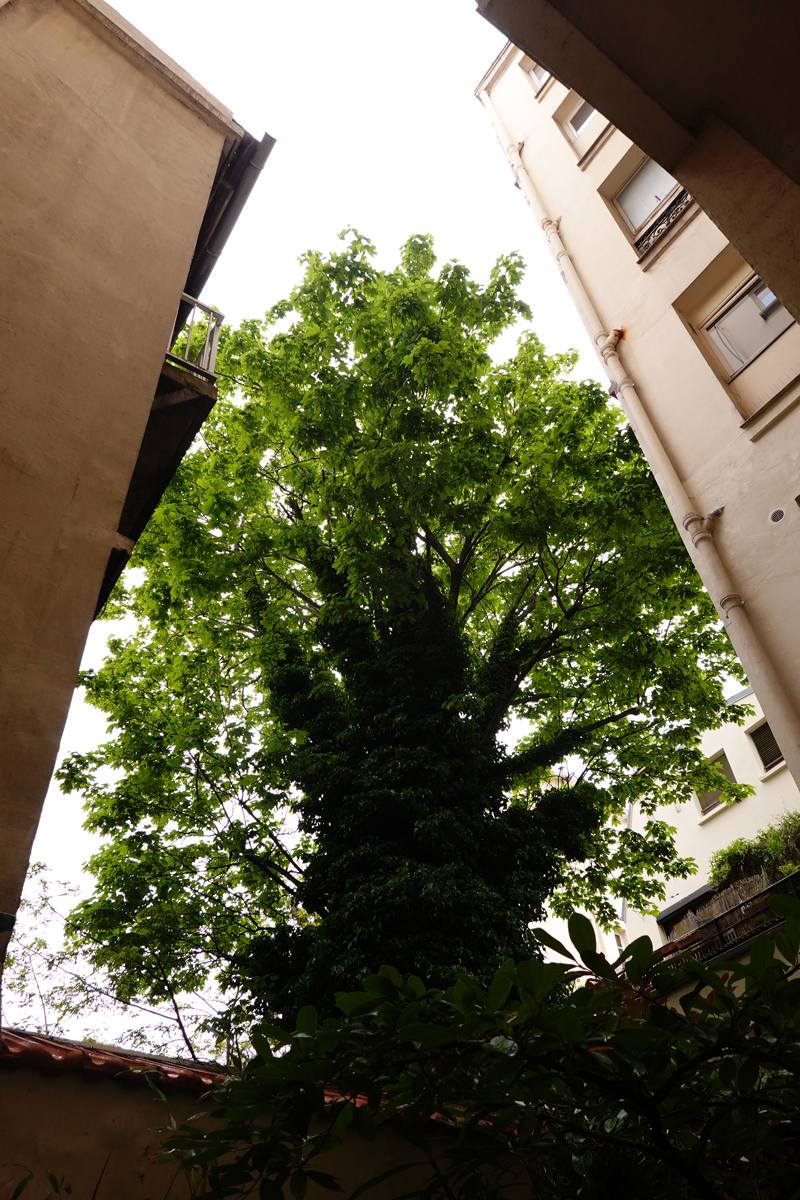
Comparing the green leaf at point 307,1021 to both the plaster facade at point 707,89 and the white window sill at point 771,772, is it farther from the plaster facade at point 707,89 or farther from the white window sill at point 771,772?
the white window sill at point 771,772

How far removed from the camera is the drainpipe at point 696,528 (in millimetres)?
7555

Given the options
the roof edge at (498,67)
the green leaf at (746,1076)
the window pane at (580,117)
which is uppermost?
the roof edge at (498,67)

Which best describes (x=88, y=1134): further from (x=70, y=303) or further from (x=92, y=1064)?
(x=70, y=303)

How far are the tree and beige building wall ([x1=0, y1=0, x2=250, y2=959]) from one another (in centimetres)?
417

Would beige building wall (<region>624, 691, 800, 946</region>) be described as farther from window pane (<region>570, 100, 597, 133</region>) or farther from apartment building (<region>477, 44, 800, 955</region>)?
window pane (<region>570, 100, 597, 133</region>)

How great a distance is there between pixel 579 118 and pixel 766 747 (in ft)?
56.7

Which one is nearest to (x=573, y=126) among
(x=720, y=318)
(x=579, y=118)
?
(x=579, y=118)

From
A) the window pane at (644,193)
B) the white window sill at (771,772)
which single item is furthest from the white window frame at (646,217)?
the white window sill at (771,772)

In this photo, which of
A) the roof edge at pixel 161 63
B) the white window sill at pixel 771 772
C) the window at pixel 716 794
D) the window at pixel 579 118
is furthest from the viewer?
the window at pixel 716 794

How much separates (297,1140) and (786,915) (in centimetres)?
160

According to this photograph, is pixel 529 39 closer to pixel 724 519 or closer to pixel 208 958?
pixel 724 519

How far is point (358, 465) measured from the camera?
1030 cm

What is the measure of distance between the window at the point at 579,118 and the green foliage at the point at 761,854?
16.7 metres

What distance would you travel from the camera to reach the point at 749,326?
9.56 meters
